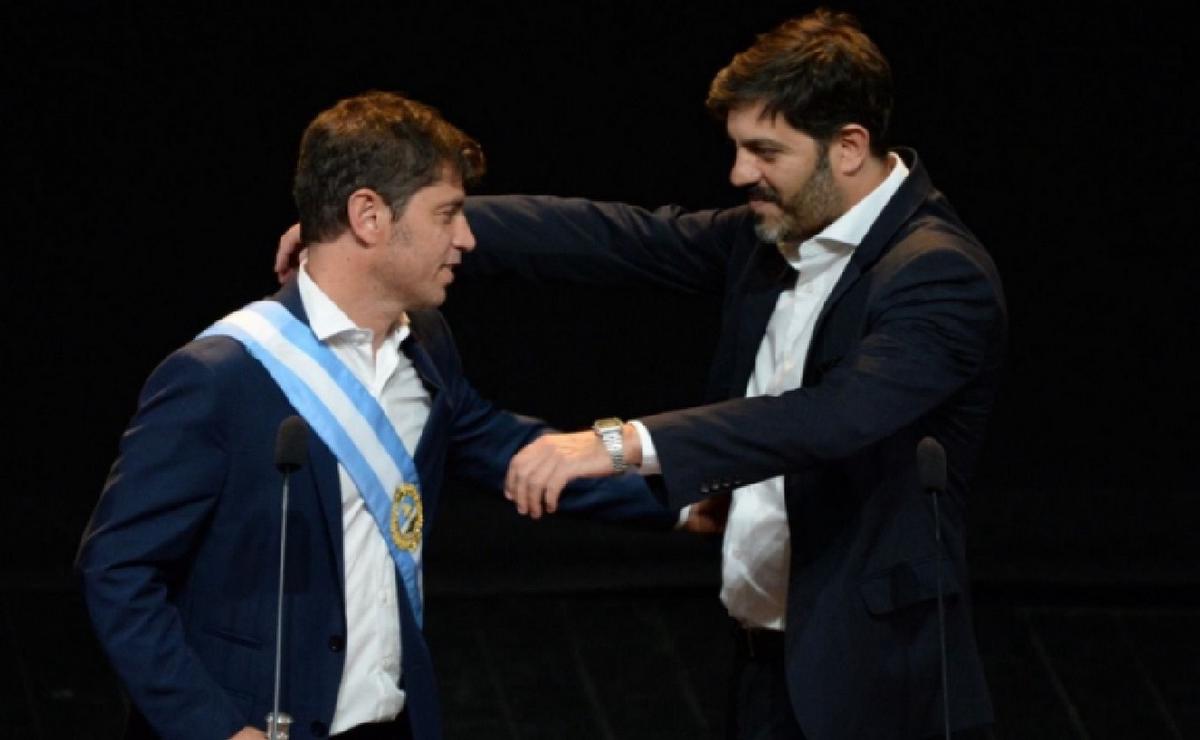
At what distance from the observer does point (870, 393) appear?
283cm

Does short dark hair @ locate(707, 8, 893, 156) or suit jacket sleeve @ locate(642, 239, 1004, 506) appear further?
short dark hair @ locate(707, 8, 893, 156)

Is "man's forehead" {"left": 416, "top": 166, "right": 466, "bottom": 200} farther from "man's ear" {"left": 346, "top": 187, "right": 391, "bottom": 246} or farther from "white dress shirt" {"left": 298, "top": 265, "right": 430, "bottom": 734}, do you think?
"white dress shirt" {"left": 298, "top": 265, "right": 430, "bottom": 734}

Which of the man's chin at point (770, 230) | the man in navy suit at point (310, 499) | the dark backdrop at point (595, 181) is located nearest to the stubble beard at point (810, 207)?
the man's chin at point (770, 230)

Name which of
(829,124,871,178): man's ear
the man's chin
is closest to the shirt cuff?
the man's chin

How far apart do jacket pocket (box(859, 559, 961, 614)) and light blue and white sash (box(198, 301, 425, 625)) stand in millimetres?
568

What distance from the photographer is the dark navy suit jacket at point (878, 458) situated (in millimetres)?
2807

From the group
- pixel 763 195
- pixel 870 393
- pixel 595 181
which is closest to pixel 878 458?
pixel 870 393

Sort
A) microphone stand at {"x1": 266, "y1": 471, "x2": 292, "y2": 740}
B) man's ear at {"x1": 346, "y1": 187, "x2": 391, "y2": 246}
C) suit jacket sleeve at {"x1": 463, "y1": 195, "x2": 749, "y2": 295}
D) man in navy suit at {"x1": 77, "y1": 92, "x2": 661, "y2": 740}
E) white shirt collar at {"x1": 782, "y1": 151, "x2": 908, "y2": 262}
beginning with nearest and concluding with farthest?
microphone stand at {"x1": 266, "y1": 471, "x2": 292, "y2": 740} < man in navy suit at {"x1": 77, "y1": 92, "x2": 661, "y2": 740} < man's ear at {"x1": 346, "y1": 187, "x2": 391, "y2": 246} < white shirt collar at {"x1": 782, "y1": 151, "x2": 908, "y2": 262} < suit jacket sleeve at {"x1": 463, "y1": 195, "x2": 749, "y2": 295}

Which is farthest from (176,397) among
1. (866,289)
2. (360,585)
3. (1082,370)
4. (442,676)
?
(1082,370)

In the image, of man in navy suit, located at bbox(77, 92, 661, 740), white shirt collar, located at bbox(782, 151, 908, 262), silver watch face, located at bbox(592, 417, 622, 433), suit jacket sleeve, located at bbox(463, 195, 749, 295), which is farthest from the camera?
suit jacket sleeve, located at bbox(463, 195, 749, 295)

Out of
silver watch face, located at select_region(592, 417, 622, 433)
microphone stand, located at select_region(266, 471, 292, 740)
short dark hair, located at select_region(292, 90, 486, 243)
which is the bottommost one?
microphone stand, located at select_region(266, 471, 292, 740)

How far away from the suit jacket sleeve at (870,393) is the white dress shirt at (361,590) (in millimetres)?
364

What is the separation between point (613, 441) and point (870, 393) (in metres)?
0.33

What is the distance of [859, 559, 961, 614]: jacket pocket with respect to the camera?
9.56ft
